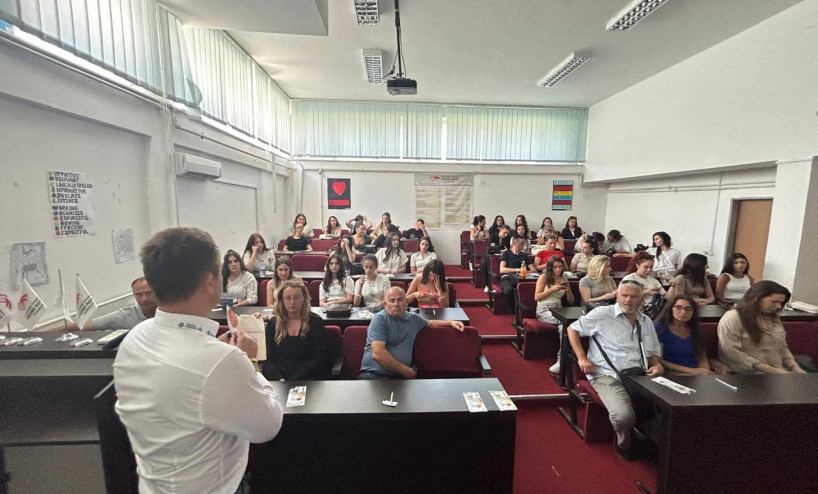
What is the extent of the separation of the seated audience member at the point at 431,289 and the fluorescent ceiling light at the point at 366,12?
3.34 m

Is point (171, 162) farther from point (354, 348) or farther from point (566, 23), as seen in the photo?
point (566, 23)

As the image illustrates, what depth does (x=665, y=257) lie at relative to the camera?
6.00 metres

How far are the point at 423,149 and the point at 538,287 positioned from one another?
606 centimetres

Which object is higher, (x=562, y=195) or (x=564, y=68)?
(x=564, y=68)

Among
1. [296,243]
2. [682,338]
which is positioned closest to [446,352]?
[682,338]

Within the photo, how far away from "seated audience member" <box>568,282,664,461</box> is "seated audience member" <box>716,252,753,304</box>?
8.66ft

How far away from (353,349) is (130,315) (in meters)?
1.79

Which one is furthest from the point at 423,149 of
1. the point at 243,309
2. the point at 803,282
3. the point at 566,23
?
the point at 803,282

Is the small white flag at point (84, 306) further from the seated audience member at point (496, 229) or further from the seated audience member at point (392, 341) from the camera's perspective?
the seated audience member at point (496, 229)

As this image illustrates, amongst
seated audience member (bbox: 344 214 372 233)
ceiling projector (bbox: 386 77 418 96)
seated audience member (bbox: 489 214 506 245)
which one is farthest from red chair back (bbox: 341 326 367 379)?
seated audience member (bbox: 489 214 506 245)

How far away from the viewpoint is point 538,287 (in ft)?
13.2

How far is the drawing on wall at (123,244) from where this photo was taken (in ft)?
10.3

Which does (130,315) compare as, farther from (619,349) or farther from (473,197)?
(473,197)

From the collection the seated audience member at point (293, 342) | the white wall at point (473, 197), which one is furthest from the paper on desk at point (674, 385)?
the white wall at point (473, 197)
